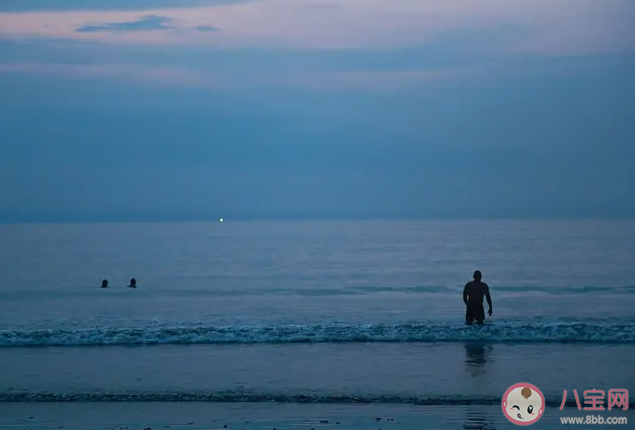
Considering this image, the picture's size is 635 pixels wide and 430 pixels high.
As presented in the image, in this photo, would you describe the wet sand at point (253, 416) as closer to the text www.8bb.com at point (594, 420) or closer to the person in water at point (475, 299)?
the text www.8bb.com at point (594, 420)

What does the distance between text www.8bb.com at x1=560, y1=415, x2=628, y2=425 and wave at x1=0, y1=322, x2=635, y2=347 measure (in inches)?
281

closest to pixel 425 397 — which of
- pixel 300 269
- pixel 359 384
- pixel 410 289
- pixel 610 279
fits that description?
pixel 359 384

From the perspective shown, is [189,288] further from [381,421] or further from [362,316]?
[381,421]

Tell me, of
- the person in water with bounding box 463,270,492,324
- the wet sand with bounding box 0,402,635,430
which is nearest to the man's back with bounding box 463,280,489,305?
the person in water with bounding box 463,270,492,324

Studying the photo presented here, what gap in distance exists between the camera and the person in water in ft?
57.5

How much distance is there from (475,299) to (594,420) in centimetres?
825

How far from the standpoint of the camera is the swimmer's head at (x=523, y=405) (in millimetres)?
9734

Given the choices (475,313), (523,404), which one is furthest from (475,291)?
(523,404)

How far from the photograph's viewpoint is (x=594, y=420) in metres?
9.66

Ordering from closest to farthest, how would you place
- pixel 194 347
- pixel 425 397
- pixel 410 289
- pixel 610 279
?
pixel 425 397
pixel 194 347
pixel 410 289
pixel 610 279

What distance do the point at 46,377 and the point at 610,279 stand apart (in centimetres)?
3041

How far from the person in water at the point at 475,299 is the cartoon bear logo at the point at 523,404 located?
583 cm

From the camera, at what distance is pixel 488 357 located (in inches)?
574

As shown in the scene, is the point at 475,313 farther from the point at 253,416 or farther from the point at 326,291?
the point at 326,291
